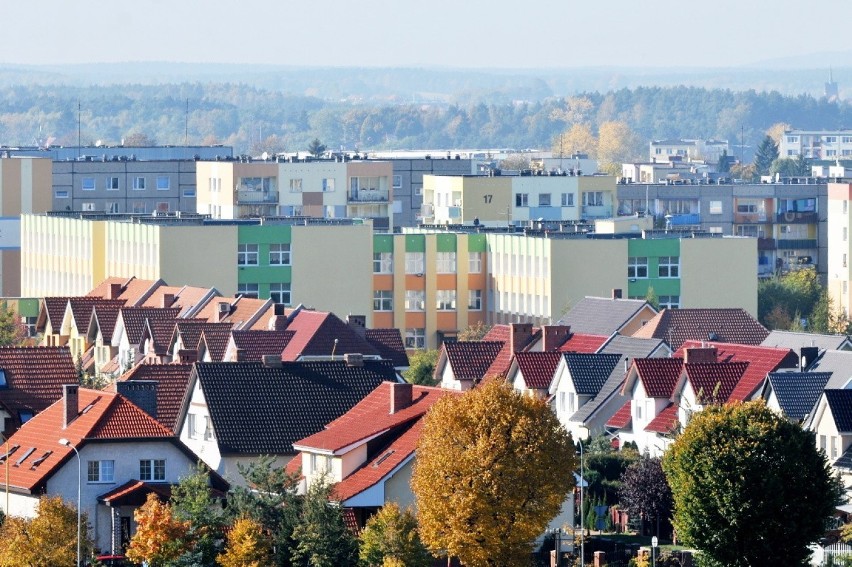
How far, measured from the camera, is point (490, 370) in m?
74.4

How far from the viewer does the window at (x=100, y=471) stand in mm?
54250

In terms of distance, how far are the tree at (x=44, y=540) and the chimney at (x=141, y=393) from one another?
406 inches

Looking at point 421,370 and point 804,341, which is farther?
point 421,370

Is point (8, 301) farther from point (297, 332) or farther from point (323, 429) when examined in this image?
point (323, 429)

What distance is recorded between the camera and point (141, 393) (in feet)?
201

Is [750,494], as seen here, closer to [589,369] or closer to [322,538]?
[322,538]

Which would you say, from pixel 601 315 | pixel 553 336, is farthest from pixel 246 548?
pixel 601 315

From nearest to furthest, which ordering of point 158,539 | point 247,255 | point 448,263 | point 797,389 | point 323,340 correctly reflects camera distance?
1. point 158,539
2. point 797,389
3. point 323,340
4. point 247,255
5. point 448,263

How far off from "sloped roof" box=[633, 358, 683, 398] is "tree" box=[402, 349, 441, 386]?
372 inches

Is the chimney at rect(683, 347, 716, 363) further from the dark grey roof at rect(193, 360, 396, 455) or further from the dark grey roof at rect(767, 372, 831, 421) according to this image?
the dark grey roof at rect(193, 360, 396, 455)

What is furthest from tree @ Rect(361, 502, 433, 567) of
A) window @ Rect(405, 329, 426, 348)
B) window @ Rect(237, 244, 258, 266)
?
window @ Rect(405, 329, 426, 348)

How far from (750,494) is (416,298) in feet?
239

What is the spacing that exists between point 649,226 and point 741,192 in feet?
131

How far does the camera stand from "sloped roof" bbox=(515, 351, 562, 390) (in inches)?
2763
